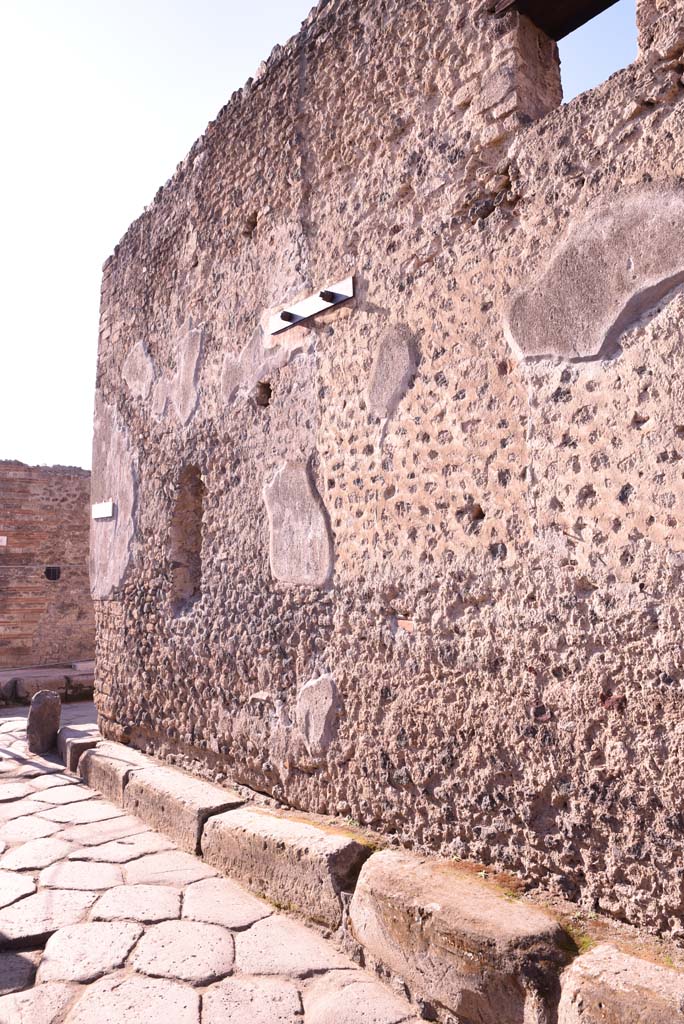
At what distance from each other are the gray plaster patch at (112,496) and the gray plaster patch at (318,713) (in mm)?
1843

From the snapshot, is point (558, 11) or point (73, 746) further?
point (73, 746)

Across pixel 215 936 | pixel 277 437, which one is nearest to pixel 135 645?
pixel 277 437

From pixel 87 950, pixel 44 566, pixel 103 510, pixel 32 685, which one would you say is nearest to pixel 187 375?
pixel 103 510

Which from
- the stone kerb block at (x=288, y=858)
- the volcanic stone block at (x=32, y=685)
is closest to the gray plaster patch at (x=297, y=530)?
the stone kerb block at (x=288, y=858)

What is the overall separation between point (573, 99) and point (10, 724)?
5.63 m

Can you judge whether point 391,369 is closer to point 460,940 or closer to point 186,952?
point 460,940

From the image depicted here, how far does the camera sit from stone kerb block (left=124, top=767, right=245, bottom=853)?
3.03 m

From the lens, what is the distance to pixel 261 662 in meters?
3.16

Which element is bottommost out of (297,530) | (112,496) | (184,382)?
(297,530)

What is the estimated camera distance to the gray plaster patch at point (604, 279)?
1.84m

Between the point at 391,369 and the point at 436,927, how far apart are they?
66.4 inches

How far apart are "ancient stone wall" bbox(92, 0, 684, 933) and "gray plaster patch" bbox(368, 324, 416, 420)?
0.01 meters

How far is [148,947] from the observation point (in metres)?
2.29

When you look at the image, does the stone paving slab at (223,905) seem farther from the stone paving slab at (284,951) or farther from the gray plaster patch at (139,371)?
the gray plaster patch at (139,371)
